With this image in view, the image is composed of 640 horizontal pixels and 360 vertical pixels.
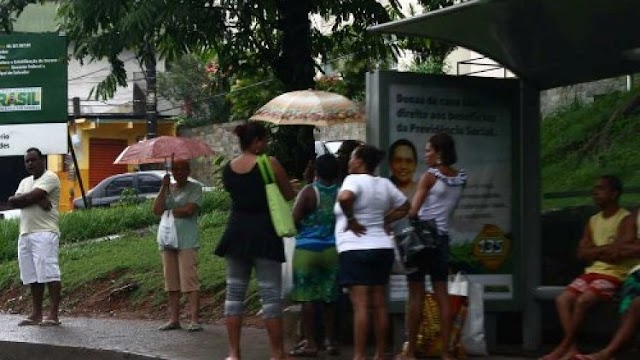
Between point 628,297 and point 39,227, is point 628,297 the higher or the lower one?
the lower one

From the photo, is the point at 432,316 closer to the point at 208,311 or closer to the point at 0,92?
the point at 208,311

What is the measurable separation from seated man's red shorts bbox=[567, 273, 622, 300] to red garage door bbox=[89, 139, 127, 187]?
3328 cm

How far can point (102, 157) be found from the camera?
1610 inches

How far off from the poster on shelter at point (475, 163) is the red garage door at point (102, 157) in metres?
32.3

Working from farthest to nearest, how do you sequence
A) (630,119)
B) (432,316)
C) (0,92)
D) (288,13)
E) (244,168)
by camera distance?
(0,92) < (288,13) < (630,119) < (432,316) < (244,168)

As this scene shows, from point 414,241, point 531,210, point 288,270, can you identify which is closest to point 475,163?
point 531,210

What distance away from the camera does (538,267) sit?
30.3 ft

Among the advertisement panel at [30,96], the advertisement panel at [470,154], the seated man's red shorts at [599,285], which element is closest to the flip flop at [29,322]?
the advertisement panel at [30,96]

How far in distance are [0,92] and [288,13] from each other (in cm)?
483

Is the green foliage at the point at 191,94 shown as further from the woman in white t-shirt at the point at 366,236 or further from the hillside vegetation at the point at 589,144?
the woman in white t-shirt at the point at 366,236

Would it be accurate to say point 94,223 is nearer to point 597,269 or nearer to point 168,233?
point 168,233

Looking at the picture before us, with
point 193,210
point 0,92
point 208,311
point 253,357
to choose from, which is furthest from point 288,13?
point 0,92

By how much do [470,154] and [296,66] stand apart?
2.97m

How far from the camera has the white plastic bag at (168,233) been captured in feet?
34.7
